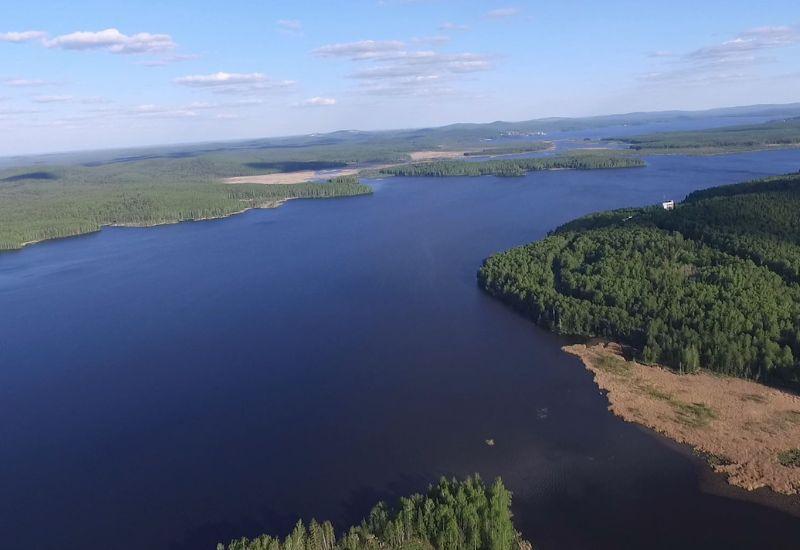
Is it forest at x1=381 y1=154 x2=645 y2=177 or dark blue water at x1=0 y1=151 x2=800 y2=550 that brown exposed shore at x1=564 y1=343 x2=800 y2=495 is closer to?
dark blue water at x1=0 y1=151 x2=800 y2=550

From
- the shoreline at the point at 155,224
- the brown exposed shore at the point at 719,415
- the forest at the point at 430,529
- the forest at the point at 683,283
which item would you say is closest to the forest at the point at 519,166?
the shoreline at the point at 155,224

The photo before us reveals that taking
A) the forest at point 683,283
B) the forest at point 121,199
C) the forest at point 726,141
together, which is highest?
the forest at point 726,141

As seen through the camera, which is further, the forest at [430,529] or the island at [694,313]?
the island at [694,313]

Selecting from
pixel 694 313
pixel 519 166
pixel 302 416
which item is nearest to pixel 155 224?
pixel 302 416

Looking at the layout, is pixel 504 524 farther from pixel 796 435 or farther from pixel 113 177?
pixel 113 177

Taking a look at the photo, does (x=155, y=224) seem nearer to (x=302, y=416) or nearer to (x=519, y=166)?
(x=302, y=416)

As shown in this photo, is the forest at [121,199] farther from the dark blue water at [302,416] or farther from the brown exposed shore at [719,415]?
the brown exposed shore at [719,415]
